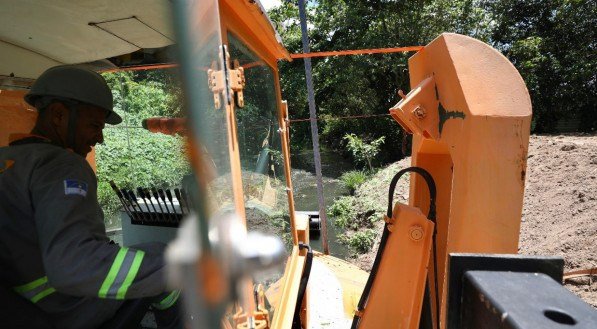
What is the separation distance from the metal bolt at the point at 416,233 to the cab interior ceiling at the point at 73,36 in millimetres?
1248

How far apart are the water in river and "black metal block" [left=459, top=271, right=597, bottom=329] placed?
5.88 m

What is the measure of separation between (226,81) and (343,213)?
8916 mm

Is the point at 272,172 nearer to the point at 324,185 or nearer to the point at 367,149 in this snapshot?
the point at 367,149

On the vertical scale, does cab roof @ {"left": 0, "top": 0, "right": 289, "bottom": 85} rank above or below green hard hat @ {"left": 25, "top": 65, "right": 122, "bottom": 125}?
above

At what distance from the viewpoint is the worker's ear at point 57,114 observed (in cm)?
154

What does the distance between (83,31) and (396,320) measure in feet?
7.13

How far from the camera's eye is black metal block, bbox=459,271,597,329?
2.26ft

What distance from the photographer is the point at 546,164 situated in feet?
28.5

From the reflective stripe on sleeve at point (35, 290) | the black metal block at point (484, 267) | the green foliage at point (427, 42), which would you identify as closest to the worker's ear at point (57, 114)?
the reflective stripe on sleeve at point (35, 290)

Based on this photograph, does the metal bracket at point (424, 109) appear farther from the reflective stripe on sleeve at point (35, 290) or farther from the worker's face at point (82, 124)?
the reflective stripe on sleeve at point (35, 290)

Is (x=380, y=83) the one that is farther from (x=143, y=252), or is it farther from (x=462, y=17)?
(x=143, y=252)

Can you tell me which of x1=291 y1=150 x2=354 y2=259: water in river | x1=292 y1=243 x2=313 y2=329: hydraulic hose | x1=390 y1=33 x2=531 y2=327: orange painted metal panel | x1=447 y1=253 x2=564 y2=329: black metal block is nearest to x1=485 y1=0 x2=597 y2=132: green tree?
x1=291 y1=150 x2=354 y2=259: water in river

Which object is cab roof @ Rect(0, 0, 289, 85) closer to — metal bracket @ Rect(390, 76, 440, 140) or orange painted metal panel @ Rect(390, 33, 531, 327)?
metal bracket @ Rect(390, 76, 440, 140)

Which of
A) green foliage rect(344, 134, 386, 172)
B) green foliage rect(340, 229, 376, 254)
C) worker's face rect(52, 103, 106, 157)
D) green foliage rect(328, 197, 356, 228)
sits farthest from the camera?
green foliage rect(344, 134, 386, 172)
